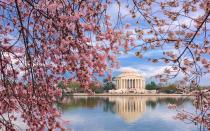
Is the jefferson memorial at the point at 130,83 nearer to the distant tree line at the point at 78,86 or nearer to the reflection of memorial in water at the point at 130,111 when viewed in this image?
the reflection of memorial in water at the point at 130,111

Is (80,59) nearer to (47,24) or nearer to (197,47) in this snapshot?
(47,24)

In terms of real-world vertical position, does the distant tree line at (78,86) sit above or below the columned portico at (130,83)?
below

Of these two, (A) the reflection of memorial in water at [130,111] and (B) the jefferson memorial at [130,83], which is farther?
(B) the jefferson memorial at [130,83]

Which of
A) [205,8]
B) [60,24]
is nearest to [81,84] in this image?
[60,24]

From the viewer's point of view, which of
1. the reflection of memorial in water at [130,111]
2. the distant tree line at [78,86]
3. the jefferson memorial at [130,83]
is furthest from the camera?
the jefferson memorial at [130,83]

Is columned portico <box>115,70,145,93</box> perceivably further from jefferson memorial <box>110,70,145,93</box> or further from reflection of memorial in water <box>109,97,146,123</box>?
reflection of memorial in water <box>109,97,146,123</box>

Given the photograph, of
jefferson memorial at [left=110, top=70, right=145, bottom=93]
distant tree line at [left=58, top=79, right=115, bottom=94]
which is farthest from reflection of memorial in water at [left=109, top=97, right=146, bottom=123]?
jefferson memorial at [left=110, top=70, right=145, bottom=93]

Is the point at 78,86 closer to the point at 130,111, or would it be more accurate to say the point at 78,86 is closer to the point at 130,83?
the point at 130,111

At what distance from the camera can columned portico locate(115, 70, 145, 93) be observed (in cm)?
10862

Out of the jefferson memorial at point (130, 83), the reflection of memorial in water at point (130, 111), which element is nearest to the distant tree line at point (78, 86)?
the reflection of memorial in water at point (130, 111)

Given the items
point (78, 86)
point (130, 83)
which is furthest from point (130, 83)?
point (78, 86)

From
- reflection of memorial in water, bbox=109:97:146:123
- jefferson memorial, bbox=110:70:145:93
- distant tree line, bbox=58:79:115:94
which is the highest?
jefferson memorial, bbox=110:70:145:93

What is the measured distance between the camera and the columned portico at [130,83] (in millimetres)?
108625

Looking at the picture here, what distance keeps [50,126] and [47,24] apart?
4.26 ft
